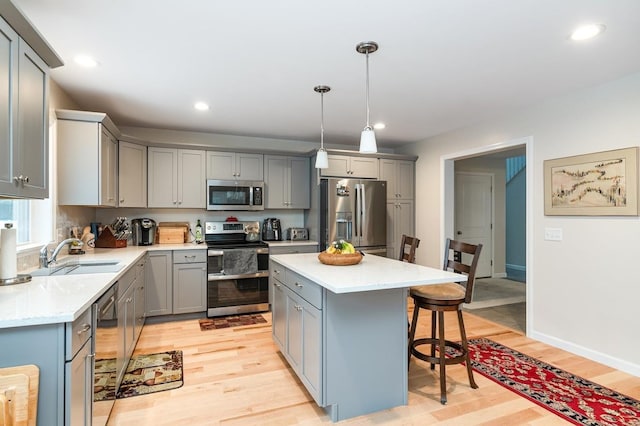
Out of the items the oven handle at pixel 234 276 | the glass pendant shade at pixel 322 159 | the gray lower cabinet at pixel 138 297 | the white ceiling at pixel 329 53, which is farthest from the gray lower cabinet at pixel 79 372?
the oven handle at pixel 234 276

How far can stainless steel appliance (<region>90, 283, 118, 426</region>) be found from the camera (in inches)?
69.5

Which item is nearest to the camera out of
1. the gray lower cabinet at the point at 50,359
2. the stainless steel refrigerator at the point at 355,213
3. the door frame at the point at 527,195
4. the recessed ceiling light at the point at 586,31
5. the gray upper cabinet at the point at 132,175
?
the gray lower cabinet at the point at 50,359

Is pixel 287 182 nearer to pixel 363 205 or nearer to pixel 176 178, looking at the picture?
pixel 363 205

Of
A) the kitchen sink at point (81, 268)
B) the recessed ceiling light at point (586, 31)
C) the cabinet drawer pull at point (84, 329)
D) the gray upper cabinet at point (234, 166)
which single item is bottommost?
the cabinet drawer pull at point (84, 329)

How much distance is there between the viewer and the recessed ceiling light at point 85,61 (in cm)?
247

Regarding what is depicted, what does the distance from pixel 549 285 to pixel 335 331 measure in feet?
8.37

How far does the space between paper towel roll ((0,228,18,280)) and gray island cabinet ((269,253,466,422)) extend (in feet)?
5.47

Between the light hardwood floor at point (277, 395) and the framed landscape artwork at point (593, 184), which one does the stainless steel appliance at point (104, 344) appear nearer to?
the light hardwood floor at point (277, 395)

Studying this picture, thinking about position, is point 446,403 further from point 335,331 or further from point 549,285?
point 549,285

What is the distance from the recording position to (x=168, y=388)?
2504mm

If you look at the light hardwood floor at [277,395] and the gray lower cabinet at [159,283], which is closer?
the light hardwood floor at [277,395]

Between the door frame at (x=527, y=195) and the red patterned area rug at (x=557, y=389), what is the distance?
2.58 ft

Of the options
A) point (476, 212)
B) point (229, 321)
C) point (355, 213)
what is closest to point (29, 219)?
point (229, 321)

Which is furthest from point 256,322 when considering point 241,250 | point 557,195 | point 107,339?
point 557,195
